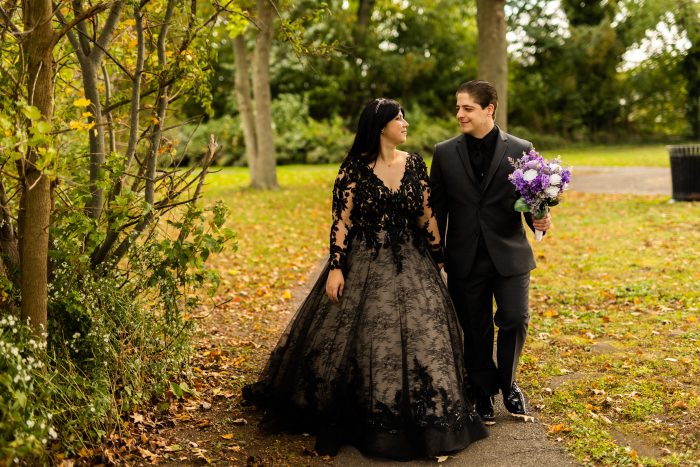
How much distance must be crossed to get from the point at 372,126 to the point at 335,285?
41.5 inches

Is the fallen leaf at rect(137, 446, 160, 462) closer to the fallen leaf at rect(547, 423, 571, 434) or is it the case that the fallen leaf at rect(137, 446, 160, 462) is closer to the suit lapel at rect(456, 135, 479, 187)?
the fallen leaf at rect(547, 423, 571, 434)

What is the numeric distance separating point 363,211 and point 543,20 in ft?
114

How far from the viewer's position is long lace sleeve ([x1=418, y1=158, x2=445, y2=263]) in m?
4.83

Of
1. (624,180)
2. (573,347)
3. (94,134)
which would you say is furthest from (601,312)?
(624,180)

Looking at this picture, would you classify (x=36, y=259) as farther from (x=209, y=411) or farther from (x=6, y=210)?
(x=209, y=411)

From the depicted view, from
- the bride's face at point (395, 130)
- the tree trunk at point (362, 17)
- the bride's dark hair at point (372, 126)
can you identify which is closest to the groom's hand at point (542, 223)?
the bride's face at point (395, 130)

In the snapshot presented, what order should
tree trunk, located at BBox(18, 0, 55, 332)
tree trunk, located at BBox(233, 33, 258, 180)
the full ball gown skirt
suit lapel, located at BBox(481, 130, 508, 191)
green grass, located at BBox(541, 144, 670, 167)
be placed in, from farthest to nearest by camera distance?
green grass, located at BBox(541, 144, 670, 167), tree trunk, located at BBox(233, 33, 258, 180), suit lapel, located at BBox(481, 130, 508, 191), the full ball gown skirt, tree trunk, located at BBox(18, 0, 55, 332)

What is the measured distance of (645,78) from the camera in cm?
3669

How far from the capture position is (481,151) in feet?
16.2

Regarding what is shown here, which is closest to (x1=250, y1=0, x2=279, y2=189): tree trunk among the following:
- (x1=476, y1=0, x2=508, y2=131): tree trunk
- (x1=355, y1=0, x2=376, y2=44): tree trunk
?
(x1=476, y1=0, x2=508, y2=131): tree trunk

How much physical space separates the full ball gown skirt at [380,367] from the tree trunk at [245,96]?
14.6 m

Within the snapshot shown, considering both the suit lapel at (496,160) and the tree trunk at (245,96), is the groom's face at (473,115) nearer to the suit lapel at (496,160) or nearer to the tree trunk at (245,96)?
the suit lapel at (496,160)

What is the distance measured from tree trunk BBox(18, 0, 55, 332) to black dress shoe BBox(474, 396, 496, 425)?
2.79 metres

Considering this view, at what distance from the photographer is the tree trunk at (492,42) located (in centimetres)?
1444
